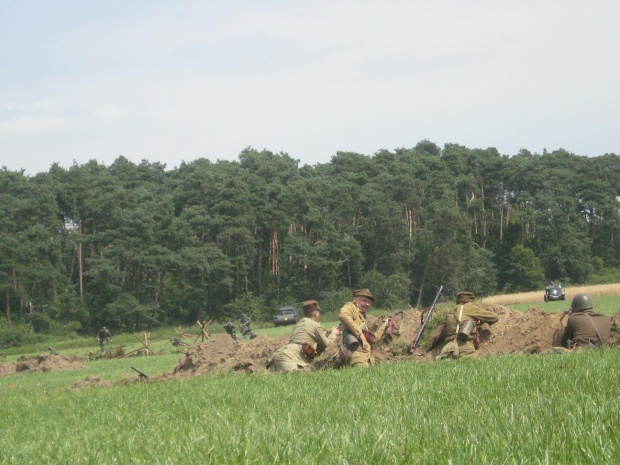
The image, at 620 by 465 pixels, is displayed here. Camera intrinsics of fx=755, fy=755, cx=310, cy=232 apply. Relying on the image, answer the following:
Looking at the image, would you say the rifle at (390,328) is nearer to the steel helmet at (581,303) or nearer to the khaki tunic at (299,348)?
the khaki tunic at (299,348)

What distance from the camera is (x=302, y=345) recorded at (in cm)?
1530

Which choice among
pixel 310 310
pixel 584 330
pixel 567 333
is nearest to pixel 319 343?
pixel 310 310

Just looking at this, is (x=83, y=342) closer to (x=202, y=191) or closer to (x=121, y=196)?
(x=121, y=196)

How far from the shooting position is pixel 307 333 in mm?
15359

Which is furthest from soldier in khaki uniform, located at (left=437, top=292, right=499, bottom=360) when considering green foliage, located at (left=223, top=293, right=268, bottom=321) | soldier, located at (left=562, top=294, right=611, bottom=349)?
green foliage, located at (left=223, top=293, right=268, bottom=321)

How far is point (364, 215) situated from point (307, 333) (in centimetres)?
8230

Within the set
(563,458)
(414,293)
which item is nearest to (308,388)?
(563,458)

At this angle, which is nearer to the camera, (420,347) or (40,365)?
(420,347)

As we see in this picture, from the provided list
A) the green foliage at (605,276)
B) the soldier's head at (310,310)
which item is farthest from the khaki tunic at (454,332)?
the green foliage at (605,276)

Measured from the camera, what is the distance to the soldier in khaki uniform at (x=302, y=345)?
49.3ft

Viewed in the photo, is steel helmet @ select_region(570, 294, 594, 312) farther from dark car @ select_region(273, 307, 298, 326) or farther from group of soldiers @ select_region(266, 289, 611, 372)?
dark car @ select_region(273, 307, 298, 326)

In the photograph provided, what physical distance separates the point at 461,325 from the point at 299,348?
10.9 ft

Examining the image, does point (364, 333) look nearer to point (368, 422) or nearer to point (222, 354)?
point (222, 354)

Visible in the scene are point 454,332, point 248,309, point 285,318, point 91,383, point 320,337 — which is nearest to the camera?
point 320,337
